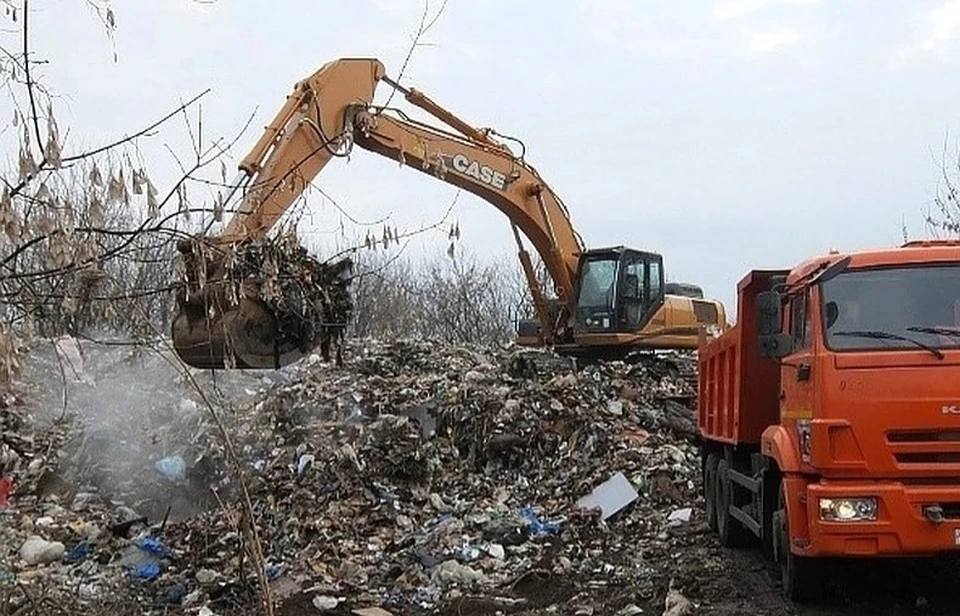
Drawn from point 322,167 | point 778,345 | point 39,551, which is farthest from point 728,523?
point 39,551

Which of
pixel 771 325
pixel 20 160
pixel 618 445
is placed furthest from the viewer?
pixel 618 445

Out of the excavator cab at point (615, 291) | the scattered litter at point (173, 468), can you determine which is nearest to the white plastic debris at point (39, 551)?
the scattered litter at point (173, 468)

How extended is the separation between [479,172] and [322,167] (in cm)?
686

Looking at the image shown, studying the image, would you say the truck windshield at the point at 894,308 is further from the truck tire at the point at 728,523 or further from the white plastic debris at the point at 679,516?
the white plastic debris at the point at 679,516

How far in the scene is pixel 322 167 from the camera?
692 centimetres

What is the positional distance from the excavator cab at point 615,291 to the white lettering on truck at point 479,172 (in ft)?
5.97

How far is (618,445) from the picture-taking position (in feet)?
40.5

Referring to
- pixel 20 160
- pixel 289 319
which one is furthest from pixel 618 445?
pixel 20 160

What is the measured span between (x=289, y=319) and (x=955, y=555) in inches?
211

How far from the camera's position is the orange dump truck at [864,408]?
632 centimetres

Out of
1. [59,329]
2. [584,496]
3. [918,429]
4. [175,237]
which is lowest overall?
[584,496]

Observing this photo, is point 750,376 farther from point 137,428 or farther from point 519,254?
point 137,428

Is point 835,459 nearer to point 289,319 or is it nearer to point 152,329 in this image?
point 152,329

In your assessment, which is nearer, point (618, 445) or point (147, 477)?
point (618, 445)
